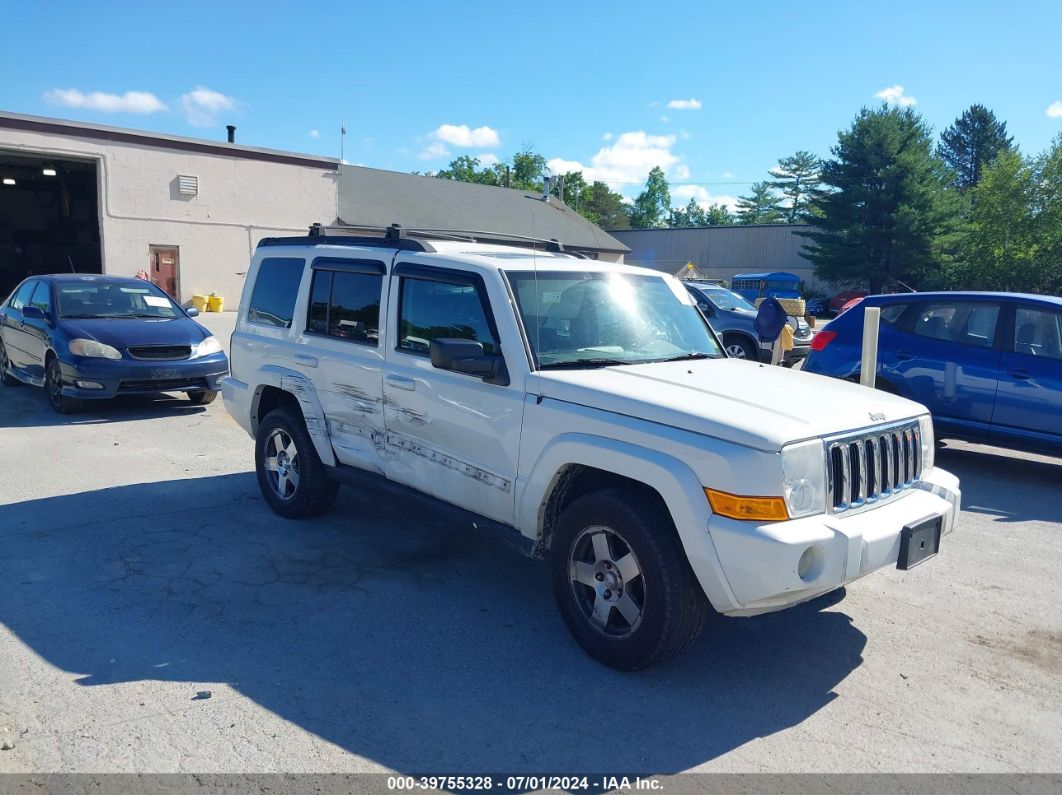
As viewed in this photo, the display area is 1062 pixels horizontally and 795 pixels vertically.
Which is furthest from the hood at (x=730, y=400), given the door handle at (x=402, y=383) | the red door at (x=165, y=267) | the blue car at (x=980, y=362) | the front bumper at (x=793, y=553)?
the red door at (x=165, y=267)

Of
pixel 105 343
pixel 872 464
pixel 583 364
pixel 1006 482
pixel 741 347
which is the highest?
pixel 583 364

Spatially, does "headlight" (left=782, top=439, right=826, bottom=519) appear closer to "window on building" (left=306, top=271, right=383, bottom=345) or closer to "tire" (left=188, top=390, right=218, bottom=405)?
"window on building" (left=306, top=271, right=383, bottom=345)

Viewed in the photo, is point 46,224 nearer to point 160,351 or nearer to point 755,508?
point 160,351

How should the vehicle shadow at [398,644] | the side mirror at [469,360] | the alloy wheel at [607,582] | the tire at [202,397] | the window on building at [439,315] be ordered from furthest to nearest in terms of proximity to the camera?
the tire at [202,397] < the window on building at [439,315] < the side mirror at [469,360] < the alloy wheel at [607,582] < the vehicle shadow at [398,644]

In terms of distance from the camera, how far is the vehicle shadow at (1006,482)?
285 inches

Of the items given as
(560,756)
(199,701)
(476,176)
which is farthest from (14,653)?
(476,176)

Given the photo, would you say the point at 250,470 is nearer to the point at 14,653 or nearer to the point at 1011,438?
the point at 14,653

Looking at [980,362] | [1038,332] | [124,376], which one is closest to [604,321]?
[980,362]

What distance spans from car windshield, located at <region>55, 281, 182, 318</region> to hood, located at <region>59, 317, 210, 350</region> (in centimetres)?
24

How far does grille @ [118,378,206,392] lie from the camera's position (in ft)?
33.3

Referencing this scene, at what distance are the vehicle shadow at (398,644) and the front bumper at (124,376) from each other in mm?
4019

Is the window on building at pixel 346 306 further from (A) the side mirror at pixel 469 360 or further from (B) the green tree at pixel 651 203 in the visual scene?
(B) the green tree at pixel 651 203

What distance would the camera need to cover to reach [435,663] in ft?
13.8

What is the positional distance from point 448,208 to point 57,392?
2798 cm
